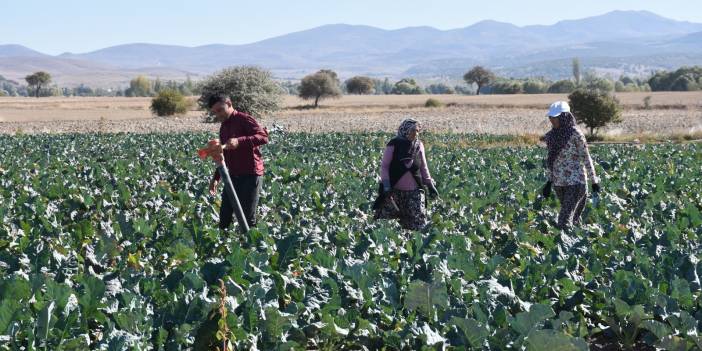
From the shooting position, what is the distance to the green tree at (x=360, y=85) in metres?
123

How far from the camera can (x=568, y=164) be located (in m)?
9.59

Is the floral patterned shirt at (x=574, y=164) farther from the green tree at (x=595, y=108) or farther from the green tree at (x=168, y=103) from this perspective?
the green tree at (x=168, y=103)

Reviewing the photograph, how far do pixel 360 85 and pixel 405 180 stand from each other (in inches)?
4530

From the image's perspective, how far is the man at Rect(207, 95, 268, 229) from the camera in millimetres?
8516

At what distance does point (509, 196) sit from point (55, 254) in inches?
317

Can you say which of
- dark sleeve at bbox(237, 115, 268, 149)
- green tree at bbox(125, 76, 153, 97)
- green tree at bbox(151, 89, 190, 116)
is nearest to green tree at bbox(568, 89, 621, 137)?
dark sleeve at bbox(237, 115, 268, 149)

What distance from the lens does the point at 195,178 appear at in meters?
15.6

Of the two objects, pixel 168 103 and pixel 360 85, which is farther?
pixel 360 85

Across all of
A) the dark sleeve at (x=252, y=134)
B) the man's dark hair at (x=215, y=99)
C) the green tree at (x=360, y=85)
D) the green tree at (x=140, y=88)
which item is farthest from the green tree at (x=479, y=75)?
the man's dark hair at (x=215, y=99)

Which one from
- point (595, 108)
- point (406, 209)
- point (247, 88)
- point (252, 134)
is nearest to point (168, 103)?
point (247, 88)

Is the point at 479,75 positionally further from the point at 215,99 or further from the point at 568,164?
the point at 215,99

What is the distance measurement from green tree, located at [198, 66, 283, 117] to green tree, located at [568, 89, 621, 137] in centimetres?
1708

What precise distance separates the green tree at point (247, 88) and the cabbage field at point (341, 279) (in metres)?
34.4

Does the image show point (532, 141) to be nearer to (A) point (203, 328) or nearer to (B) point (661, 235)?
(B) point (661, 235)
